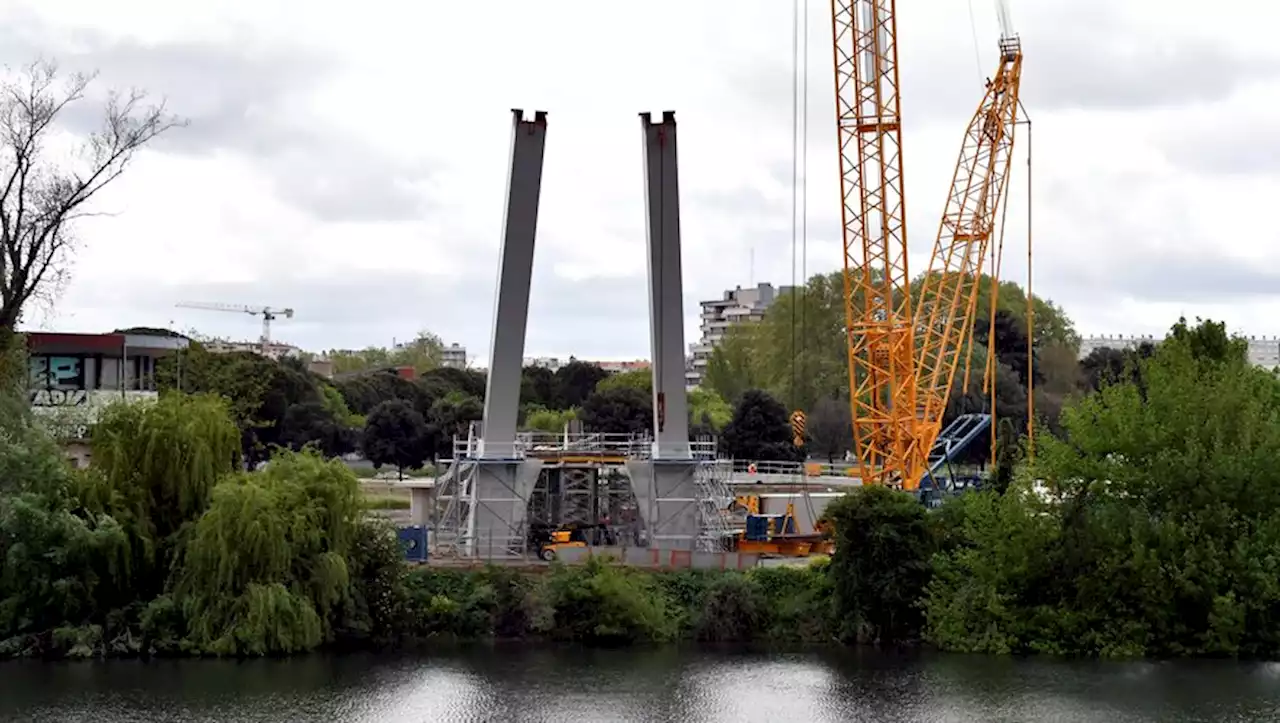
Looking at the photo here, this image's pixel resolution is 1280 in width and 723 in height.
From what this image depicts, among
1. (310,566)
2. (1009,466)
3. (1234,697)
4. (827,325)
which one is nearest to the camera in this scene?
(1234,697)

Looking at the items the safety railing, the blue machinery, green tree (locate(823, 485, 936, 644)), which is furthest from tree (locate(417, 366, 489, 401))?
green tree (locate(823, 485, 936, 644))

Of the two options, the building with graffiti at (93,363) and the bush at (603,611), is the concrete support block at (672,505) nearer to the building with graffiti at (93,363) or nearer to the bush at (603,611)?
the bush at (603,611)

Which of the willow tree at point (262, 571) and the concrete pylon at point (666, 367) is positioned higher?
the concrete pylon at point (666, 367)

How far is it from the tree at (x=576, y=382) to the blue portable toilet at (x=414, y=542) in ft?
220

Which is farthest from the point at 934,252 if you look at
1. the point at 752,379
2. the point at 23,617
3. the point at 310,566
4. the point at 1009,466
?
the point at 752,379

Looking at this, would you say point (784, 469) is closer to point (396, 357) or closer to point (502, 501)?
point (502, 501)

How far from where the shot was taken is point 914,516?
4081 centimetres

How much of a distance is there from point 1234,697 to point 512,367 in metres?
21.2

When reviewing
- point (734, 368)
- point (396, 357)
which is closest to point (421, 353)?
point (396, 357)

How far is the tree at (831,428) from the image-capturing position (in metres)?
94.4

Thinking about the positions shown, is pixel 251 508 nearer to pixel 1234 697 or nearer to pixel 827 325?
pixel 1234 697

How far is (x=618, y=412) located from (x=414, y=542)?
1799 inches

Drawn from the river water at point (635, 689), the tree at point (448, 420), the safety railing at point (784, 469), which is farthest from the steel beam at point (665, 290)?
the tree at point (448, 420)

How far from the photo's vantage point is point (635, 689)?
113ft
